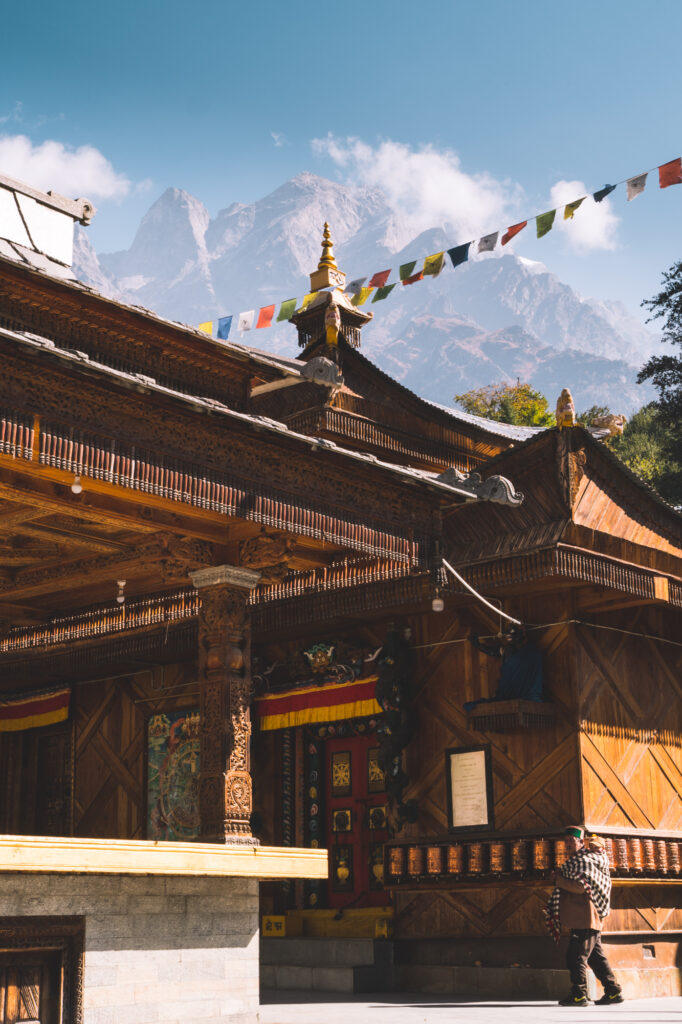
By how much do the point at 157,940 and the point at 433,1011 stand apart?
4081 millimetres

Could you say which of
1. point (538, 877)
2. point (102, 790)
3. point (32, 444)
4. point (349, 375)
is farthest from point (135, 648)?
point (32, 444)

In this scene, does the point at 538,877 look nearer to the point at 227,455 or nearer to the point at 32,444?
the point at 227,455

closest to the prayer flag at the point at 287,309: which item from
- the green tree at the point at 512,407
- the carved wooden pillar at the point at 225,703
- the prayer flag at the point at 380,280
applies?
the prayer flag at the point at 380,280

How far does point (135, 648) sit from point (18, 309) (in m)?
7.19

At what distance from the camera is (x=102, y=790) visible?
18125 mm

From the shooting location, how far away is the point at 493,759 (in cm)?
1448

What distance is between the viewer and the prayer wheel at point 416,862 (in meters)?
14.7

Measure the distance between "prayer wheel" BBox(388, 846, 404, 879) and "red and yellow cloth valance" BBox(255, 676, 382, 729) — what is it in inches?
66.3

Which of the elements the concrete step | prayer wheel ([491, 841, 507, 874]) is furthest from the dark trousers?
the concrete step

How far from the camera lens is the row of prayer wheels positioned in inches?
539

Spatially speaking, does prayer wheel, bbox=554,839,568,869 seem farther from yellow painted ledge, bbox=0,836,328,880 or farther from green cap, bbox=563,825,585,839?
yellow painted ledge, bbox=0,836,328,880

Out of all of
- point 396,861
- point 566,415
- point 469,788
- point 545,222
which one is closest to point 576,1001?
point 469,788

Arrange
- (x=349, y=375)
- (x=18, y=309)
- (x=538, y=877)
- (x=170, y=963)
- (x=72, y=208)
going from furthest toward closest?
(x=349, y=375), (x=538, y=877), (x=72, y=208), (x=18, y=309), (x=170, y=963)

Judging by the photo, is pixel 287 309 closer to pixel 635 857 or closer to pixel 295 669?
pixel 295 669
